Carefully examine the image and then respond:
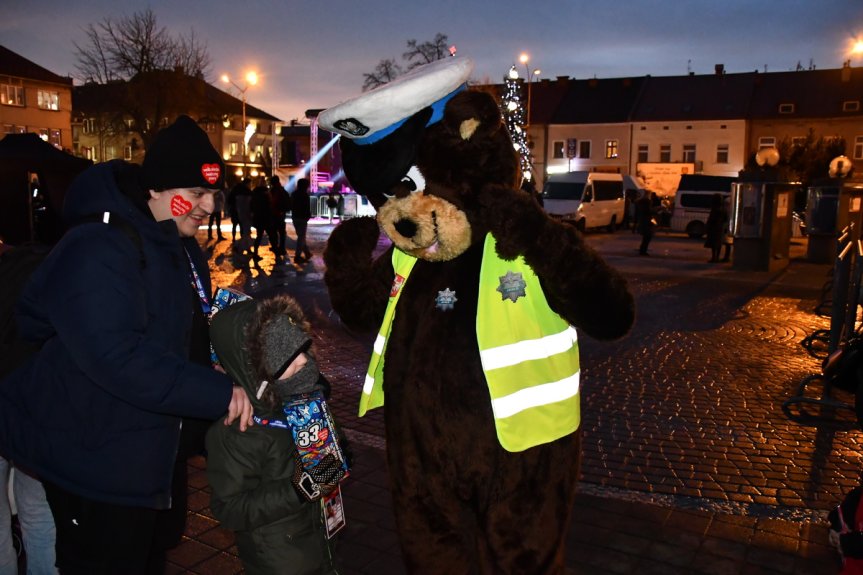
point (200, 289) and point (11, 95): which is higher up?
point (11, 95)

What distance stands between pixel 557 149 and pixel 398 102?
175 ft

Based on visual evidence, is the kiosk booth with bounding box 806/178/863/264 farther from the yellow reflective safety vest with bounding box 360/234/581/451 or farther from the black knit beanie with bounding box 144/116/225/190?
the black knit beanie with bounding box 144/116/225/190

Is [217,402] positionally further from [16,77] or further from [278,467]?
[16,77]

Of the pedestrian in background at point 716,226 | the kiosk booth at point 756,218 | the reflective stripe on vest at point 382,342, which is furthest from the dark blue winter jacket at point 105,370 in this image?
the pedestrian in background at point 716,226

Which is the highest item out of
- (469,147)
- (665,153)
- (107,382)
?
(665,153)

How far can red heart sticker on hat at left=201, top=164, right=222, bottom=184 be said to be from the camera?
2543mm

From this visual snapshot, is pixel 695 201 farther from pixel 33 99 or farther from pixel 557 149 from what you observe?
pixel 33 99

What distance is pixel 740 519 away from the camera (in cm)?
407

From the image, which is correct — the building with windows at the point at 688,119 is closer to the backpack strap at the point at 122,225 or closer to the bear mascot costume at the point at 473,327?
the bear mascot costume at the point at 473,327

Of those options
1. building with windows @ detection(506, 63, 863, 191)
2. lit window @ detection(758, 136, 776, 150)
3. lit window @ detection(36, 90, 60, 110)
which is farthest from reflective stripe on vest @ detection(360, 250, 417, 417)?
lit window @ detection(36, 90, 60, 110)

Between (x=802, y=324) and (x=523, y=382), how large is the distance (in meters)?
9.20

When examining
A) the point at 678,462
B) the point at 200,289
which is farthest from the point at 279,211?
the point at 200,289

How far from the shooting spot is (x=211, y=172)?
2.57 m

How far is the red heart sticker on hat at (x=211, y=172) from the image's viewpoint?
254 centimetres
